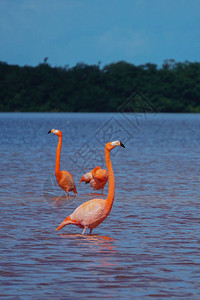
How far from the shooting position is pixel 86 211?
11570 mm

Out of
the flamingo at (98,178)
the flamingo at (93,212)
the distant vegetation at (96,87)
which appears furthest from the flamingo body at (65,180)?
the distant vegetation at (96,87)

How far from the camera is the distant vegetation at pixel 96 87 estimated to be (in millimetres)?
172000

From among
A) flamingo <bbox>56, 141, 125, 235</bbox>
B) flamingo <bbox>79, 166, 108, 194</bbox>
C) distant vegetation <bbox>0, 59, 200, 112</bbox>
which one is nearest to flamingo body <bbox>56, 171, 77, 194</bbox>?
flamingo <bbox>79, 166, 108, 194</bbox>

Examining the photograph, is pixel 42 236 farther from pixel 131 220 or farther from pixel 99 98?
pixel 99 98

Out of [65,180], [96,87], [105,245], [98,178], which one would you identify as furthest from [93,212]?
[96,87]

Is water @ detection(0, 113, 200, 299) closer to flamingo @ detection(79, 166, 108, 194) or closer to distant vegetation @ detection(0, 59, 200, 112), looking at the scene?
flamingo @ detection(79, 166, 108, 194)

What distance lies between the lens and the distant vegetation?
172 m

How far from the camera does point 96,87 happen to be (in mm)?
176000

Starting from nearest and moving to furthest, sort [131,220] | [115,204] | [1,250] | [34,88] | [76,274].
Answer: [76,274]
[1,250]
[131,220]
[115,204]
[34,88]

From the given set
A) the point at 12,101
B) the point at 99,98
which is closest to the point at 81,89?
the point at 99,98

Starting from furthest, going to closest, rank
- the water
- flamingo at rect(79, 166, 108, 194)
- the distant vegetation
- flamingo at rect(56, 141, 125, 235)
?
the distant vegetation, flamingo at rect(79, 166, 108, 194), flamingo at rect(56, 141, 125, 235), the water

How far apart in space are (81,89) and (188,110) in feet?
88.2

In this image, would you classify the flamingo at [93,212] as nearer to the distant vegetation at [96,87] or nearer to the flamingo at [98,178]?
the flamingo at [98,178]

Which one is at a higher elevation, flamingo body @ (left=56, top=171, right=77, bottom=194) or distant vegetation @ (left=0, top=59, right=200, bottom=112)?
distant vegetation @ (left=0, top=59, right=200, bottom=112)
